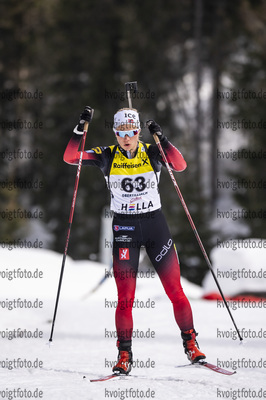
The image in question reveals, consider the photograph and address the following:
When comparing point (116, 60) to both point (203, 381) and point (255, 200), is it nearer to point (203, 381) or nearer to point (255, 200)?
point (255, 200)

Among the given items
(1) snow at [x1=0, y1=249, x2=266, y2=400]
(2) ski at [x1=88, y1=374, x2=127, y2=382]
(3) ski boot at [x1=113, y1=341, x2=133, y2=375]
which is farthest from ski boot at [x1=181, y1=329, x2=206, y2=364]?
(2) ski at [x1=88, y1=374, x2=127, y2=382]

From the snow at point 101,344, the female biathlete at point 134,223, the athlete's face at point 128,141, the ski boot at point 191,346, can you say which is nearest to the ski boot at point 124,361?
the female biathlete at point 134,223

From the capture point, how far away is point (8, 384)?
4520 millimetres

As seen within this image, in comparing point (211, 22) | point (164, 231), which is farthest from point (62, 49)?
point (164, 231)

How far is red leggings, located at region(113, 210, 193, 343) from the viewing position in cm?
500

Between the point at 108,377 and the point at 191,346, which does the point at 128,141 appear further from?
the point at 108,377

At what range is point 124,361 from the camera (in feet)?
16.2

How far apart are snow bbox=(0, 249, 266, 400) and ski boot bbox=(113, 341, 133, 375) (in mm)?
143

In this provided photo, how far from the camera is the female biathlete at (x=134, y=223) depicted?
499cm

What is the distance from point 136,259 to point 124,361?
0.84 meters

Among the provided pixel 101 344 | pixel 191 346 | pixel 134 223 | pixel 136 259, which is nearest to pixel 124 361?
pixel 191 346

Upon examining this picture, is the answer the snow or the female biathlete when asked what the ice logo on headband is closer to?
the female biathlete

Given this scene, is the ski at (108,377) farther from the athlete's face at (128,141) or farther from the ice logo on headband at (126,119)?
the ice logo on headband at (126,119)

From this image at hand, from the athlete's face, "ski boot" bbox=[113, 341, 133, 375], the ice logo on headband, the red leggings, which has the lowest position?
"ski boot" bbox=[113, 341, 133, 375]
